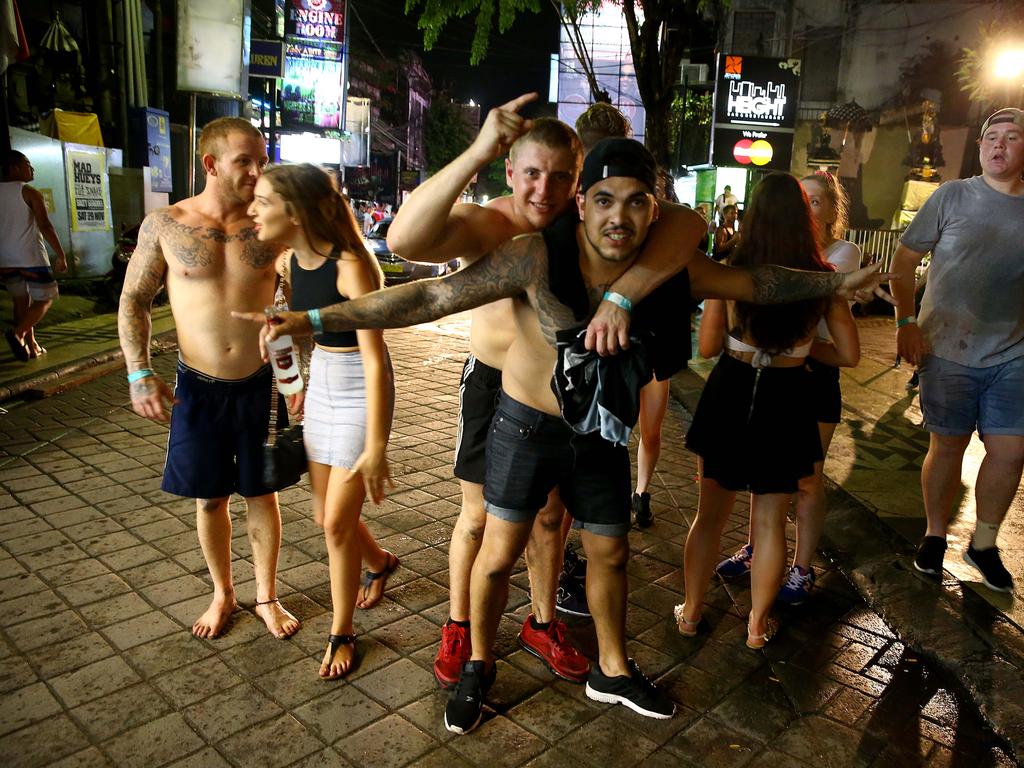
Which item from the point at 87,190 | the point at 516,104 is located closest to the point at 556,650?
the point at 516,104

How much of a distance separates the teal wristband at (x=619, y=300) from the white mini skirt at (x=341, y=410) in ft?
3.63

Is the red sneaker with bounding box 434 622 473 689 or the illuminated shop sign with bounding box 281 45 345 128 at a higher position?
the illuminated shop sign with bounding box 281 45 345 128

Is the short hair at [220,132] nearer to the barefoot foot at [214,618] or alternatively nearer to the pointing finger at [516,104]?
the pointing finger at [516,104]

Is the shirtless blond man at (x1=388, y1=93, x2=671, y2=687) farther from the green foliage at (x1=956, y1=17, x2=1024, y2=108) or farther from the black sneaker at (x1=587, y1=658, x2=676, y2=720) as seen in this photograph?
the green foliage at (x1=956, y1=17, x2=1024, y2=108)

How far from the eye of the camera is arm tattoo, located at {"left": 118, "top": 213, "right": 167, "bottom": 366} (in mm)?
3295

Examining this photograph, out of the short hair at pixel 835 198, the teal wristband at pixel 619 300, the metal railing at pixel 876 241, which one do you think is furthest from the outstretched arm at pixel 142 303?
the metal railing at pixel 876 241

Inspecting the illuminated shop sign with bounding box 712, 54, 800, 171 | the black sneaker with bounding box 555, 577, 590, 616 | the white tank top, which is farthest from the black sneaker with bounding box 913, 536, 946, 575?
the illuminated shop sign with bounding box 712, 54, 800, 171

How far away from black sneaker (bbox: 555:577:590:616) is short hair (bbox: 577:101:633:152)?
2191 mm

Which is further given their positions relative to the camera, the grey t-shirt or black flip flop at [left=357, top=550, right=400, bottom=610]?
the grey t-shirt

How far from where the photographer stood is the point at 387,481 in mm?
3049

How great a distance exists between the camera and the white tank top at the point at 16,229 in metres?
8.41

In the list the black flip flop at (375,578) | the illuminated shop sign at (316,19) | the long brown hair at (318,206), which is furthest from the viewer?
the illuminated shop sign at (316,19)

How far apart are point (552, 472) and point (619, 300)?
72cm

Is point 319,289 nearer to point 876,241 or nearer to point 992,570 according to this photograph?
point 992,570
